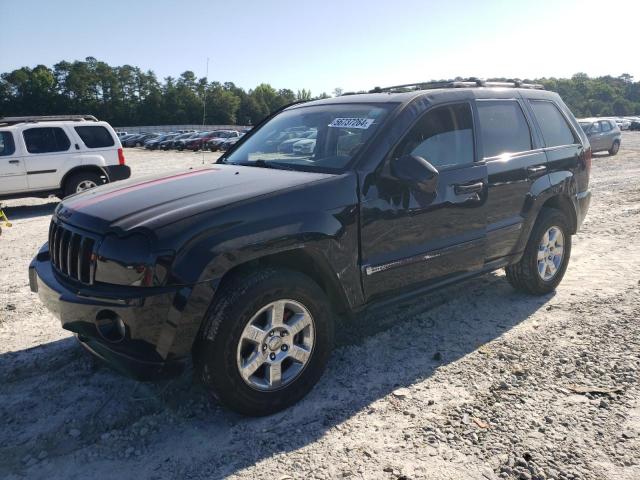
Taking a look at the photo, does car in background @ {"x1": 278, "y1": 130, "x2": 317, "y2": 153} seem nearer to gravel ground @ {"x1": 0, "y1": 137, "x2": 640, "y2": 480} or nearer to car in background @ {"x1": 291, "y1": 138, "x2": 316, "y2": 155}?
car in background @ {"x1": 291, "y1": 138, "x2": 316, "y2": 155}

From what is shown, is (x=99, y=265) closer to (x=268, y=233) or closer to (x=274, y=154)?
(x=268, y=233)

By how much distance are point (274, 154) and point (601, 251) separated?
4.76 meters

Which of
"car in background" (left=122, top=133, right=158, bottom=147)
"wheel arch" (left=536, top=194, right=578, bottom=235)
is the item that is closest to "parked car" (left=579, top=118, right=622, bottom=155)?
"wheel arch" (left=536, top=194, right=578, bottom=235)

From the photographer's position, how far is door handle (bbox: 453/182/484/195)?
3969 mm

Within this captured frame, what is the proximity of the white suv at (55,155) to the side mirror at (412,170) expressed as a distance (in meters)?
9.03

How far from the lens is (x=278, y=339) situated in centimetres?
308

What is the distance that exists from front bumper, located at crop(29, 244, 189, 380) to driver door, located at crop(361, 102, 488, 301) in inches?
52.1

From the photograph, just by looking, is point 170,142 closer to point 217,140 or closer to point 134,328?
point 217,140

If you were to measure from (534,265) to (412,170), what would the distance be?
7.20 ft

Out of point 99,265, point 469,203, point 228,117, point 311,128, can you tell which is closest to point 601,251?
A: point 469,203

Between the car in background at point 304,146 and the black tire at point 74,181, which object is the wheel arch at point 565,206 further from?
the black tire at point 74,181

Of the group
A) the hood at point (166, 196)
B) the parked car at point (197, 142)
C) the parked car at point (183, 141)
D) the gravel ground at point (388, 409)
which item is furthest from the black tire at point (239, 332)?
the parked car at point (183, 141)

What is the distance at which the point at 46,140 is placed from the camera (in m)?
10.6

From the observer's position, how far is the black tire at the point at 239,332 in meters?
2.82
